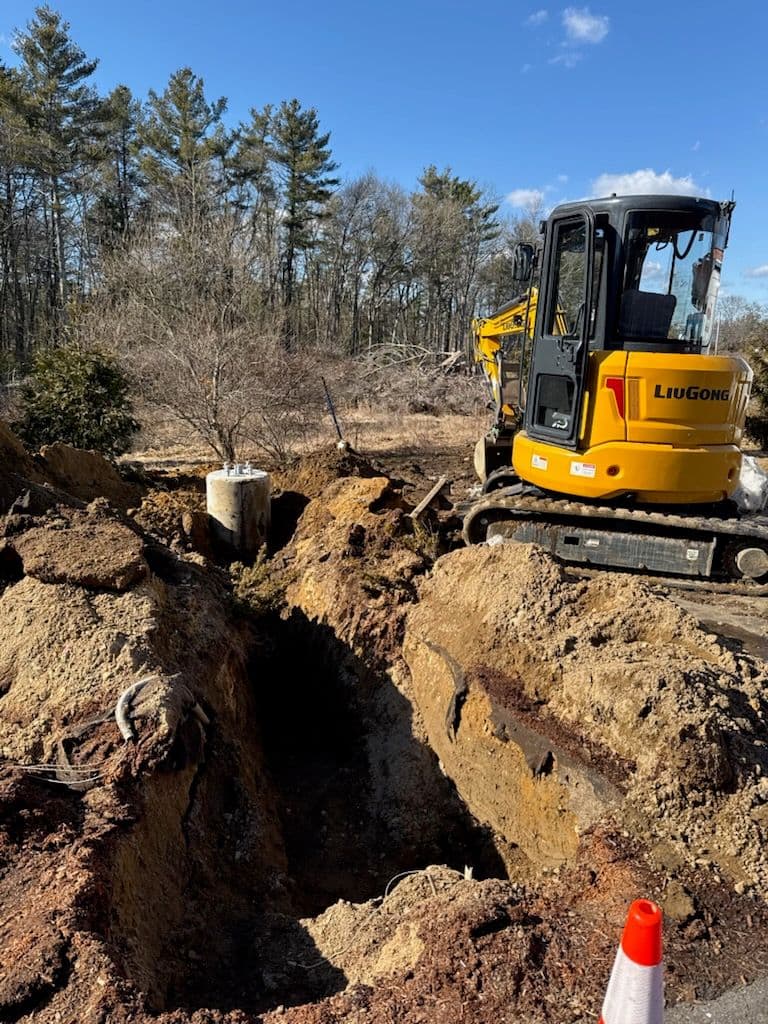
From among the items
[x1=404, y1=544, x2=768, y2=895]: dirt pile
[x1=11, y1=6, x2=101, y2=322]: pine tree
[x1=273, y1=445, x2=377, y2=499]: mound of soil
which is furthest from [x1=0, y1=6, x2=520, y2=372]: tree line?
[x1=404, y1=544, x2=768, y2=895]: dirt pile

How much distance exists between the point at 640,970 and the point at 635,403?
545cm

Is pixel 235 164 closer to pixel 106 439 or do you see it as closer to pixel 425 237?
pixel 425 237

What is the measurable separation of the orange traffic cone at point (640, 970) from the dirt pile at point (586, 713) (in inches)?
52.8

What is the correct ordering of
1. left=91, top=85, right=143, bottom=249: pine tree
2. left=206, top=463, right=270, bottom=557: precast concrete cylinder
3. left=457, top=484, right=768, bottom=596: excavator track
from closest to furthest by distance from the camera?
left=457, top=484, right=768, bottom=596: excavator track, left=206, top=463, right=270, bottom=557: precast concrete cylinder, left=91, top=85, right=143, bottom=249: pine tree

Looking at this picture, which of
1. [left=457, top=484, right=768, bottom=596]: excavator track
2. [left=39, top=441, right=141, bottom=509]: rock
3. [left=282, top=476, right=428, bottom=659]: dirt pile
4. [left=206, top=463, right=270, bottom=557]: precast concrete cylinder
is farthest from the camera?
[left=206, top=463, right=270, bottom=557]: precast concrete cylinder

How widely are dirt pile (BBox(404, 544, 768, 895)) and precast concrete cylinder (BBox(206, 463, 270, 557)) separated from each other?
3473 mm

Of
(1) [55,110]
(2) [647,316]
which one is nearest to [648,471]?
(2) [647,316]

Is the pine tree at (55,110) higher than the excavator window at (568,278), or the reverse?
the pine tree at (55,110)

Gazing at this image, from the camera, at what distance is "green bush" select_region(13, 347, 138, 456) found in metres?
12.6

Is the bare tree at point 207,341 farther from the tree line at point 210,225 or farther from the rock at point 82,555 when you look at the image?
the rock at point 82,555

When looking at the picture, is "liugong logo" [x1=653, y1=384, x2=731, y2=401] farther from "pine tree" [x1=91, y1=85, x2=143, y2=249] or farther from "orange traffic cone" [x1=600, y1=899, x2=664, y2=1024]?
"pine tree" [x1=91, y1=85, x2=143, y2=249]

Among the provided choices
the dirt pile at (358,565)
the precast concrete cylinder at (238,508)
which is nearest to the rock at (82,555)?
the dirt pile at (358,565)

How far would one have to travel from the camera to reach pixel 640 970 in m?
2.07

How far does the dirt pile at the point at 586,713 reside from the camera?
3.47 meters
